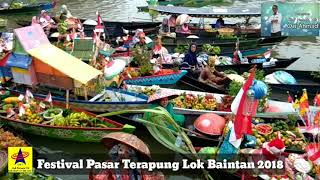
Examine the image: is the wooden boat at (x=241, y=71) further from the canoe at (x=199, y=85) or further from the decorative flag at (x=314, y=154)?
the decorative flag at (x=314, y=154)

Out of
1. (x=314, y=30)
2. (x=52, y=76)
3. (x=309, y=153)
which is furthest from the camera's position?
(x=314, y=30)

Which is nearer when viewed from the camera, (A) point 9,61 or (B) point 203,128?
(B) point 203,128

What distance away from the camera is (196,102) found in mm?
8570

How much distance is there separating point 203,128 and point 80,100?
293cm

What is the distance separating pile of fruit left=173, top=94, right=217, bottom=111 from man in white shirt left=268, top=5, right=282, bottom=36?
5.11 meters

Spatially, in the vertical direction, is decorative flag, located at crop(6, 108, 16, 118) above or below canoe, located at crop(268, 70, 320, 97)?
below

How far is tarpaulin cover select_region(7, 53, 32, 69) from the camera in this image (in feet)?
26.9

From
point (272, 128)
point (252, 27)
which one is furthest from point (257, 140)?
point (252, 27)

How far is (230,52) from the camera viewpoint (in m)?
12.2

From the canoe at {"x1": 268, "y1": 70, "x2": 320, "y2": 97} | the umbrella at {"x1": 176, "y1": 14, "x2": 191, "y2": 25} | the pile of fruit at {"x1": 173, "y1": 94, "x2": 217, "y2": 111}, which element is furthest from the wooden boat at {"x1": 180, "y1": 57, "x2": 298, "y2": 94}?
the umbrella at {"x1": 176, "y1": 14, "x2": 191, "y2": 25}

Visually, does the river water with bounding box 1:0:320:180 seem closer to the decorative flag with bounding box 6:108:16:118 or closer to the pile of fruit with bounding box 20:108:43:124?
the pile of fruit with bounding box 20:108:43:124

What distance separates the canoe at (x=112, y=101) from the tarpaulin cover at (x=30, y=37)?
1.20 m

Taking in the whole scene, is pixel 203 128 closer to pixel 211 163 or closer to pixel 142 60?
pixel 211 163

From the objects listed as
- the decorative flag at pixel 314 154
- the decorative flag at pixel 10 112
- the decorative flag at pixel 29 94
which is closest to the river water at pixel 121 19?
the decorative flag at pixel 10 112
